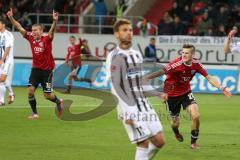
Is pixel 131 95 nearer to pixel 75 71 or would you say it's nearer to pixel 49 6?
pixel 75 71

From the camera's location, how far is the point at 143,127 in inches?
350

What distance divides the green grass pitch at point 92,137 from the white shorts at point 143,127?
8.23ft

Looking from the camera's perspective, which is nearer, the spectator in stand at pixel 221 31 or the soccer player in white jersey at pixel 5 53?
the soccer player in white jersey at pixel 5 53

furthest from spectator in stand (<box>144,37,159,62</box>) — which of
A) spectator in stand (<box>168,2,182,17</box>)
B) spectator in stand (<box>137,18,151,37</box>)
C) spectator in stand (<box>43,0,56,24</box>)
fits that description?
spectator in stand (<box>43,0,56,24</box>)

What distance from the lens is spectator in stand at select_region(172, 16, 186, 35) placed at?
98.8 ft

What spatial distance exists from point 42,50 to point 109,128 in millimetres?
2876

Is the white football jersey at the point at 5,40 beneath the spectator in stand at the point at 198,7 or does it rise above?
beneath

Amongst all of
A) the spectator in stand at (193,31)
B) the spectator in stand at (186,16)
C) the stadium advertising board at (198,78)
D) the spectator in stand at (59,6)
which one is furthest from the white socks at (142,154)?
the spectator in stand at (59,6)

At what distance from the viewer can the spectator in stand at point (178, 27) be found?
30.1 m

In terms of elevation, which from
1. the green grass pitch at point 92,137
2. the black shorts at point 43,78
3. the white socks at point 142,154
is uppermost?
the white socks at point 142,154

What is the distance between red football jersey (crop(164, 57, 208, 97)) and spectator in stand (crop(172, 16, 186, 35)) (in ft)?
55.7

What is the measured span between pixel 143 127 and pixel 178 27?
71.2ft

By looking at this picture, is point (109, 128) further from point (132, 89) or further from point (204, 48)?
point (204, 48)

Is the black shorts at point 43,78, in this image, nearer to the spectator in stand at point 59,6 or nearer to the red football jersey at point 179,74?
the red football jersey at point 179,74
